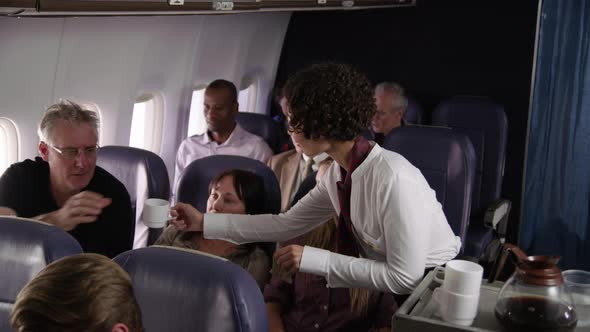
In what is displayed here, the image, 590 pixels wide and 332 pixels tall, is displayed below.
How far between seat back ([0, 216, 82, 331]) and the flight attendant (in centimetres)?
78

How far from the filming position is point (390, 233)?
243 cm

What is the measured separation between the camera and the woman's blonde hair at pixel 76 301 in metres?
1.43

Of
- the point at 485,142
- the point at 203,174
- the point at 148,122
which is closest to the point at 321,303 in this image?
the point at 203,174

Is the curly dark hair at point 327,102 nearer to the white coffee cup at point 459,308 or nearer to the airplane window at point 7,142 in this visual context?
the white coffee cup at point 459,308

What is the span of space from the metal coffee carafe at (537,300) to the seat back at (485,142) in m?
2.91

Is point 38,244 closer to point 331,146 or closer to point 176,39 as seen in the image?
point 331,146

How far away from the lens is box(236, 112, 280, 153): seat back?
5.85m

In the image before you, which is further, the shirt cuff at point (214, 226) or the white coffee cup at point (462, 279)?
the shirt cuff at point (214, 226)

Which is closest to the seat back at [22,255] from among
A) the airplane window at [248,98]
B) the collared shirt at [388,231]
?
the collared shirt at [388,231]

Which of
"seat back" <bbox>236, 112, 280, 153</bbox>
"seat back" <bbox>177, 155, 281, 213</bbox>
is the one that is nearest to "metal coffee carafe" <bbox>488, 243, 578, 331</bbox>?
"seat back" <bbox>177, 155, 281, 213</bbox>

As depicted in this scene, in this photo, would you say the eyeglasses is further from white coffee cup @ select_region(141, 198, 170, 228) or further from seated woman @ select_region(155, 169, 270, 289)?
seated woman @ select_region(155, 169, 270, 289)

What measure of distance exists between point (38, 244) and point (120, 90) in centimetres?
271

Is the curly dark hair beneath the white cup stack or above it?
above

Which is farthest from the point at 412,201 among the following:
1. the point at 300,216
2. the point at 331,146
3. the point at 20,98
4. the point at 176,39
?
the point at 176,39
